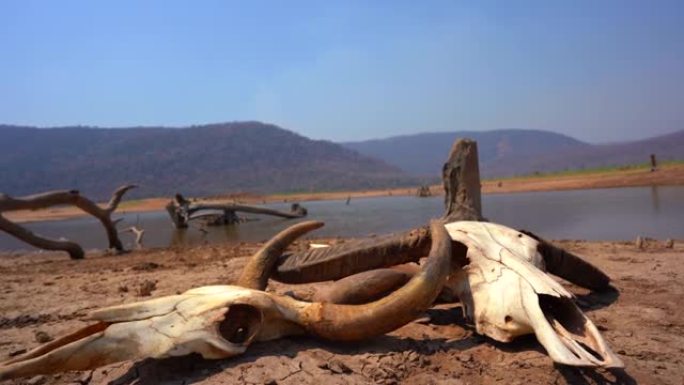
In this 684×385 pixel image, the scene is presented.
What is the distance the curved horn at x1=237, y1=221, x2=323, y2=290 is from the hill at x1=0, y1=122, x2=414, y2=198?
261 feet

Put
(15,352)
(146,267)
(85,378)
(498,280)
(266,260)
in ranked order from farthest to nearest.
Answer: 1. (146,267)
2. (266,260)
3. (15,352)
4. (498,280)
5. (85,378)

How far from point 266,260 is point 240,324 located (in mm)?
996

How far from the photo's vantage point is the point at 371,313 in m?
3.58

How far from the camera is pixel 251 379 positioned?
3.18m

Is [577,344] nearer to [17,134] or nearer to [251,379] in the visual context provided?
[251,379]

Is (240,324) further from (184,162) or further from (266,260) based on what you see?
(184,162)

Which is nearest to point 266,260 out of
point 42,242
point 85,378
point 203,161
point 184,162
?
point 85,378

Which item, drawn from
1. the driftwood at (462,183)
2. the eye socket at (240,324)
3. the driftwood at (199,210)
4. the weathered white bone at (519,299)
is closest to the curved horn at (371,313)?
the eye socket at (240,324)

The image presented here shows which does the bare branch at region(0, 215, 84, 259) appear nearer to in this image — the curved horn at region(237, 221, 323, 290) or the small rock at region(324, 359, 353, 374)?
the curved horn at region(237, 221, 323, 290)

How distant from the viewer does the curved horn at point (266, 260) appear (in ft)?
14.2

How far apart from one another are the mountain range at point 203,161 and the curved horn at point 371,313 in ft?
258

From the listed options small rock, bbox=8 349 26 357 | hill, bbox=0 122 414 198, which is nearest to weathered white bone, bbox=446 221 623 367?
small rock, bbox=8 349 26 357

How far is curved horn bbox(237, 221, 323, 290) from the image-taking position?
171 inches

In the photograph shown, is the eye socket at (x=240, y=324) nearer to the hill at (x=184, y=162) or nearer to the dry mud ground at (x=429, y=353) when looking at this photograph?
the dry mud ground at (x=429, y=353)
